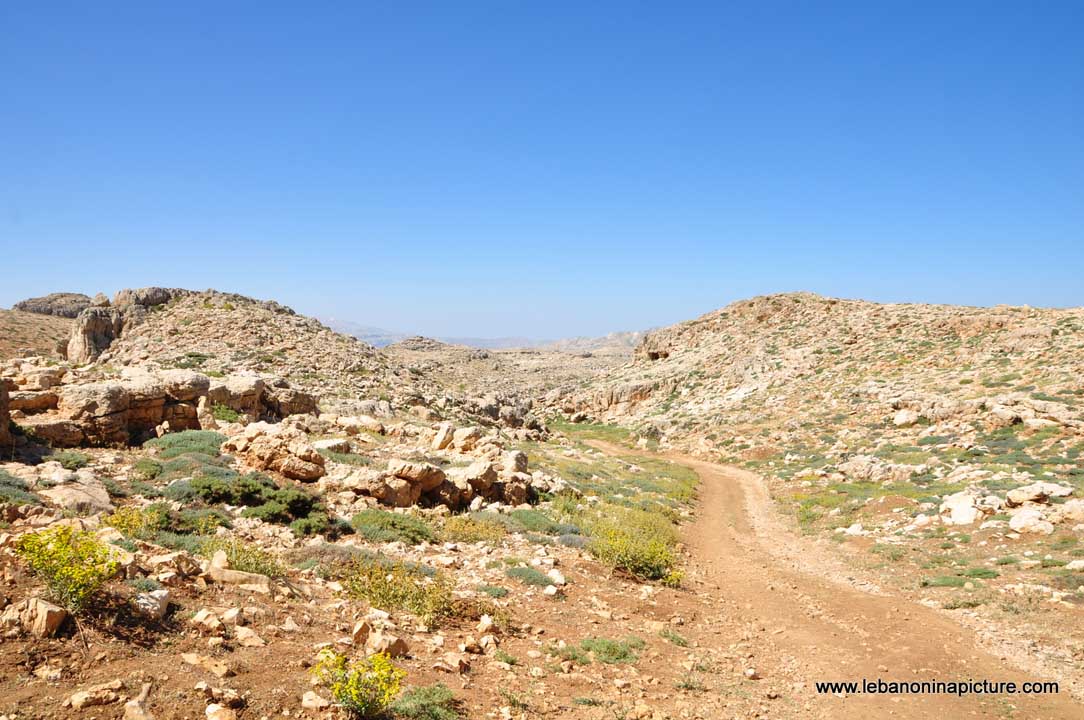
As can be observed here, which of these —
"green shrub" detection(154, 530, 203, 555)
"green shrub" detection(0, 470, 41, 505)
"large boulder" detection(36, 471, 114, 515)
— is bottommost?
"green shrub" detection(154, 530, 203, 555)

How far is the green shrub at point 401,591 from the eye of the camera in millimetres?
8609

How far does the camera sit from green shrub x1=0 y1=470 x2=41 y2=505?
8453mm

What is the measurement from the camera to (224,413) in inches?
753

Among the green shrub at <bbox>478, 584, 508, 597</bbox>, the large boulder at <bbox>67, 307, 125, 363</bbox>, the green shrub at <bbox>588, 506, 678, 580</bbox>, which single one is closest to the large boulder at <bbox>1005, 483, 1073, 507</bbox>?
the green shrub at <bbox>588, 506, 678, 580</bbox>

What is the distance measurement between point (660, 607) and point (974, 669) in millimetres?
5193

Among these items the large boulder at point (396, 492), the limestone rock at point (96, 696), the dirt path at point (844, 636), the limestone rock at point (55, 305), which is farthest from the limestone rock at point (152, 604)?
the limestone rock at point (55, 305)

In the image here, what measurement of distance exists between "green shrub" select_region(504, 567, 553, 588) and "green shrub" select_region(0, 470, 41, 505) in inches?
318

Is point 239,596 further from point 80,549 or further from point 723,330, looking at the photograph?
point 723,330

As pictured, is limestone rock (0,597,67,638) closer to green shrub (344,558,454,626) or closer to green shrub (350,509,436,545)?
green shrub (344,558,454,626)

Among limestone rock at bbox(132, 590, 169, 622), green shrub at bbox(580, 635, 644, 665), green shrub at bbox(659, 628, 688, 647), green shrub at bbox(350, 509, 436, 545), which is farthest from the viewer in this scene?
green shrub at bbox(350, 509, 436, 545)

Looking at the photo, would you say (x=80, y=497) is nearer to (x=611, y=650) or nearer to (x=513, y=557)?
(x=513, y=557)

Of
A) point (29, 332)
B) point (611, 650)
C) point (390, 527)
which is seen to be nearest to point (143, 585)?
point (390, 527)

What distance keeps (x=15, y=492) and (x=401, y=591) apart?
6.26 m

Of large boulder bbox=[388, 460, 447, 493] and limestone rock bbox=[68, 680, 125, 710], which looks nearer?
limestone rock bbox=[68, 680, 125, 710]
